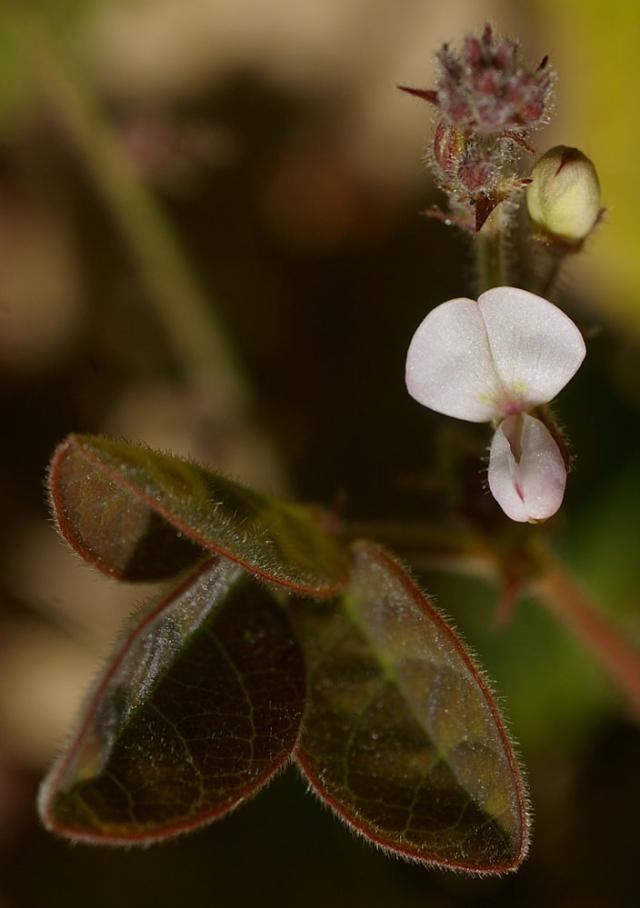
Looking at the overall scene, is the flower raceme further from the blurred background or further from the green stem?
the blurred background

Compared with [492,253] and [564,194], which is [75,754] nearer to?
[492,253]

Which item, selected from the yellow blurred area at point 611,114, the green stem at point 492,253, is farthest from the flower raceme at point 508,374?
the yellow blurred area at point 611,114

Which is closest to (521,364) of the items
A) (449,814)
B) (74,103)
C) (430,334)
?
(430,334)

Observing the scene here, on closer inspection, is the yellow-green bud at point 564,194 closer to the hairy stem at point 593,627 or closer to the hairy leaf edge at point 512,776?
the hairy leaf edge at point 512,776

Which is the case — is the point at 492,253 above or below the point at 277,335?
above

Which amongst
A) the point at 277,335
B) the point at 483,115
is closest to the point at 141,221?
the point at 277,335
